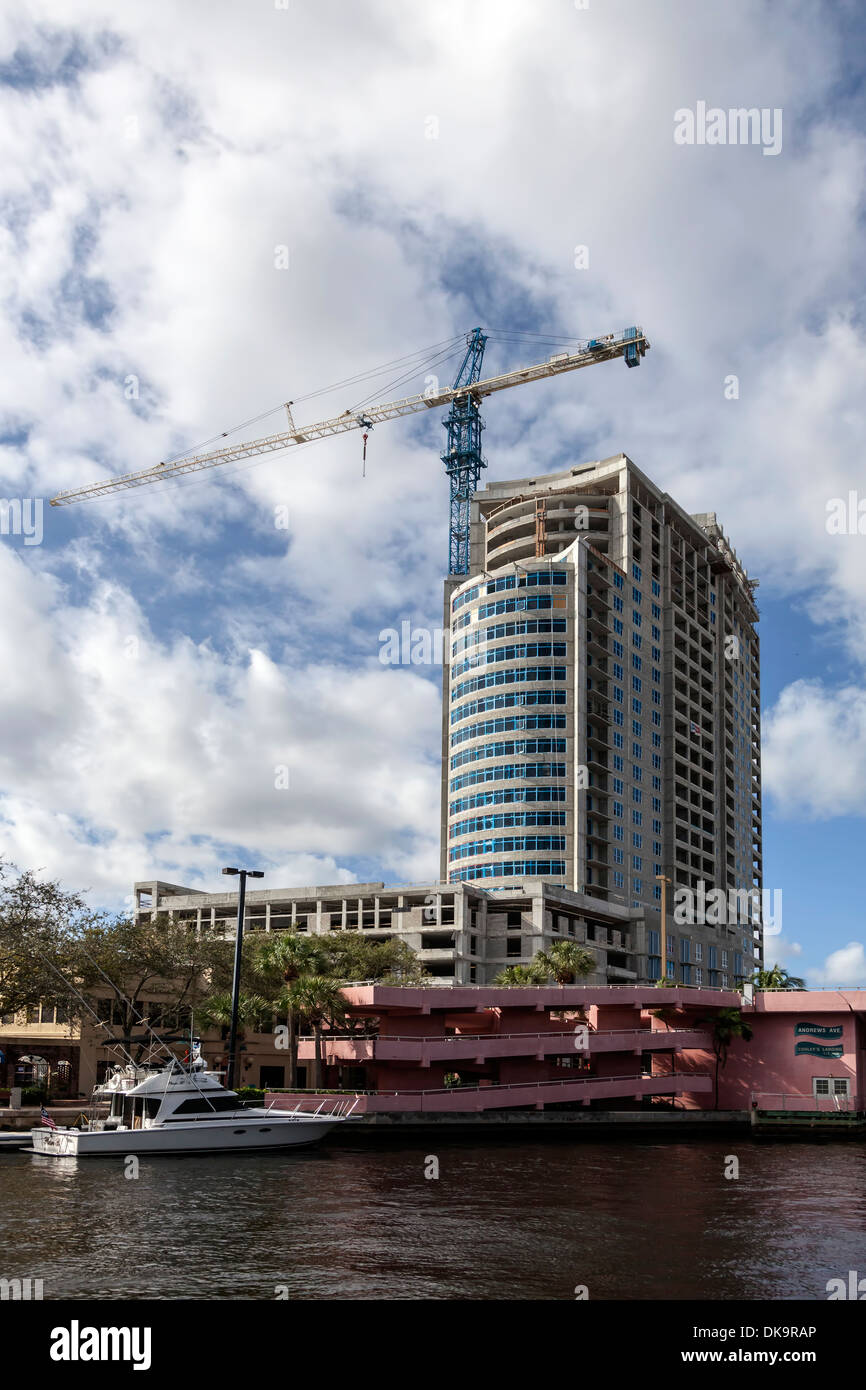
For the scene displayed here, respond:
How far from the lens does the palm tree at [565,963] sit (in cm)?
8844

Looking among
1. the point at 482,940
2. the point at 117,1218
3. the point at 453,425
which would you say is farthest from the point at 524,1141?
the point at 453,425

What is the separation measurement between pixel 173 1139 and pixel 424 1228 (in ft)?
67.3

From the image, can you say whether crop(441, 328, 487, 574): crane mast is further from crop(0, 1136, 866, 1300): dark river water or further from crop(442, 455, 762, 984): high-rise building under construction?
crop(0, 1136, 866, 1300): dark river water

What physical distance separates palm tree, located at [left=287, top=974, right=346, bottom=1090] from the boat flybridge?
12284 mm

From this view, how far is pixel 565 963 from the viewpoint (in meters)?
89.6

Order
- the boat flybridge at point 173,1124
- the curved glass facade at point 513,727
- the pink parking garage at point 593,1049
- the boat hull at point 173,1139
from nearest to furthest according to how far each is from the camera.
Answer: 1. the boat hull at point 173,1139
2. the boat flybridge at point 173,1124
3. the pink parking garage at point 593,1049
4. the curved glass facade at point 513,727

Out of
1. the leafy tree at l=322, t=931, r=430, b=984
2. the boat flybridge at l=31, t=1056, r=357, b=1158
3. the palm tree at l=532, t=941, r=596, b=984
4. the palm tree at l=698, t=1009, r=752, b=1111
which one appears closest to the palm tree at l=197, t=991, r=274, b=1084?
the leafy tree at l=322, t=931, r=430, b=984

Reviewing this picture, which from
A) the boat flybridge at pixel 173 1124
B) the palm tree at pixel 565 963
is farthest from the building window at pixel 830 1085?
the boat flybridge at pixel 173 1124

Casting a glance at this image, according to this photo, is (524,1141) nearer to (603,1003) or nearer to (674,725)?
(603,1003)

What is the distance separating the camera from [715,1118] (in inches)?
3059

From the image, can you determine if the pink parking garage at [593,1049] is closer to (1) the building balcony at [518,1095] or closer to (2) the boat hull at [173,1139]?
(1) the building balcony at [518,1095]

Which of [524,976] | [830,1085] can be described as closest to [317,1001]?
[524,976]
